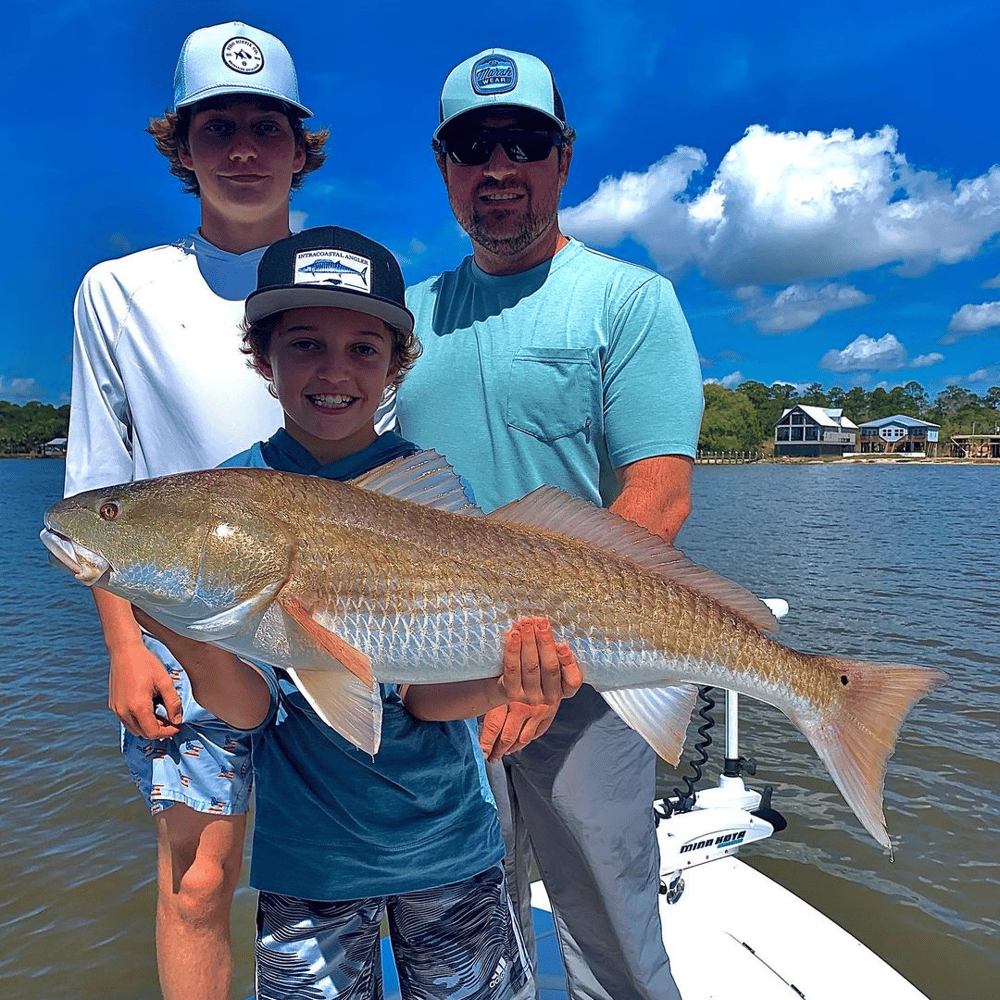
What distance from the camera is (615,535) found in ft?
8.25

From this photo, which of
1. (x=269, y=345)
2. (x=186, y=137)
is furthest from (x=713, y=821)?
(x=186, y=137)

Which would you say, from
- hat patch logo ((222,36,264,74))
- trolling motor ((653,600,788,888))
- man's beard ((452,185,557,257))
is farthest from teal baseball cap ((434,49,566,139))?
trolling motor ((653,600,788,888))

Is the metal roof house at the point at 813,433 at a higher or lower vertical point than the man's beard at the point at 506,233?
higher

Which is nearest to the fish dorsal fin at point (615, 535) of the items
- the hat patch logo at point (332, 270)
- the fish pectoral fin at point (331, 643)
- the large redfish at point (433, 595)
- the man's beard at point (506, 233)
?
the large redfish at point (433, 595)

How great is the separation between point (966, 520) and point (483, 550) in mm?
35922

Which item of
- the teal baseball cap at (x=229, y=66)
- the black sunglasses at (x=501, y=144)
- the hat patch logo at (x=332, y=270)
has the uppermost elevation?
the teal baseball cap at (x=229, y=66)

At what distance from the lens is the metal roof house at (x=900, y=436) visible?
382 ft

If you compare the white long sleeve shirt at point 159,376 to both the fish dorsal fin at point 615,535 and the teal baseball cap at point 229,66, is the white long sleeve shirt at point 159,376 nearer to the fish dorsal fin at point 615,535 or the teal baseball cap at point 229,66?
the teal baseball cap at point 229,66

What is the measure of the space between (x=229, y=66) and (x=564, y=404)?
1725mm

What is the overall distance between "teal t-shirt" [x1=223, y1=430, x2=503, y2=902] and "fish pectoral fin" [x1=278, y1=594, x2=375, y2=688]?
39cm

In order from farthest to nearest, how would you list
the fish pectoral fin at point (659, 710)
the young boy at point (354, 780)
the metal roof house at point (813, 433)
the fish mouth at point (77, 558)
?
the metal roof house at point (813, 433) → the fish pectoral fin at point (659, 710) → the young boy at point (354, 780) → the fish mouth at point (77, 558)

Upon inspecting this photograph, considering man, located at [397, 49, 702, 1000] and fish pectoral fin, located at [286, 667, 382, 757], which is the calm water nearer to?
man, located at [397, 49, 702, 1000]

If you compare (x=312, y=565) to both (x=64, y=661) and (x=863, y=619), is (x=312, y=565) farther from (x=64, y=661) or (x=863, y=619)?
(x=863, y=619)

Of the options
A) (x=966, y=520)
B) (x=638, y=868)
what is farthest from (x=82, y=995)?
(x=966, y=520)
